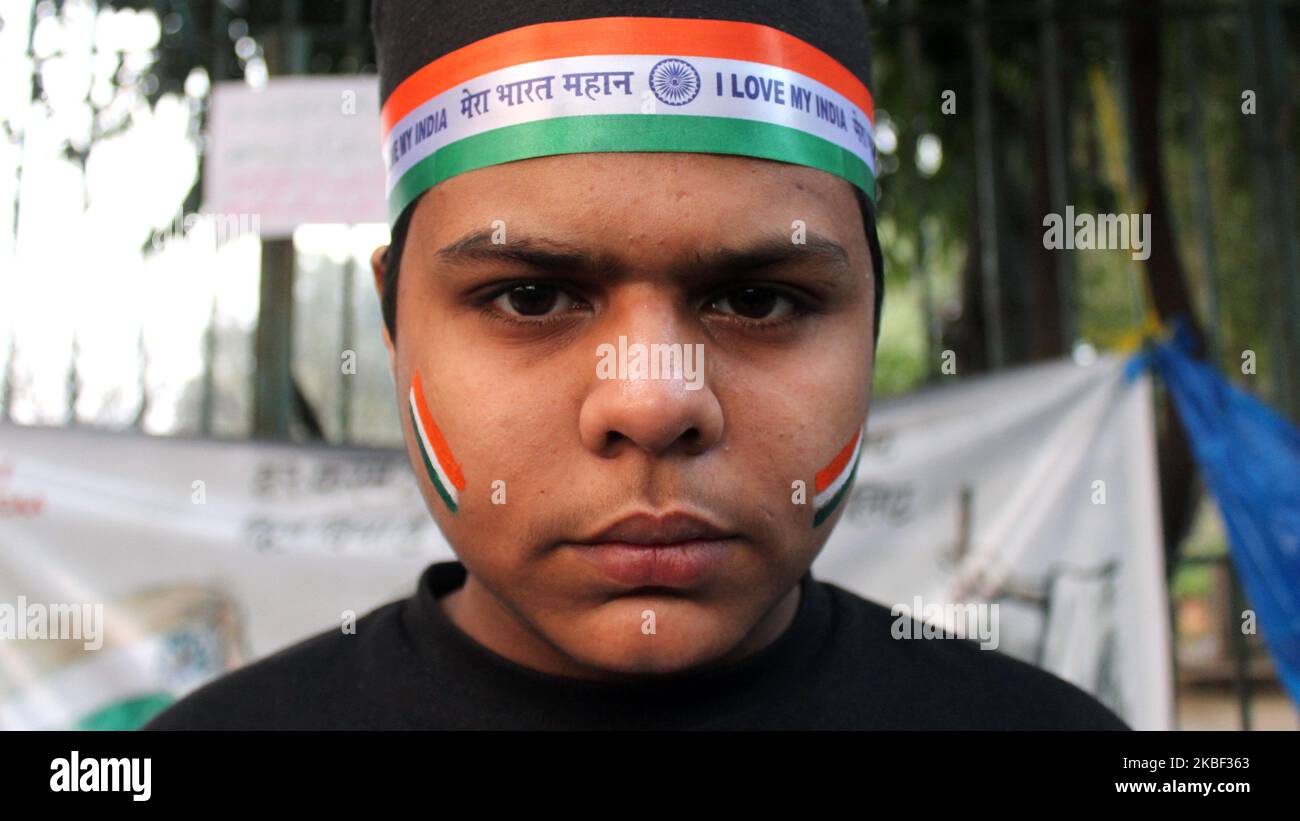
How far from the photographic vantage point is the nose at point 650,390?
93 cm

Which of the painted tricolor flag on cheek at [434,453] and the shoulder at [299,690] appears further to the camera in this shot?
the shoulder at [299,690]

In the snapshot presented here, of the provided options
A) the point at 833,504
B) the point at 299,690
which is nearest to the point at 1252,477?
the point at 833,504

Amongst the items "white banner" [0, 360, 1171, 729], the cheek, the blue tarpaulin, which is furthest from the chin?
the blue tarpaulin

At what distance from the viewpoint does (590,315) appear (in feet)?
3.36

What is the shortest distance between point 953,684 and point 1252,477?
5.88 ft

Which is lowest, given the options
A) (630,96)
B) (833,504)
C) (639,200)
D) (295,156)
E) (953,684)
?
(953,684)

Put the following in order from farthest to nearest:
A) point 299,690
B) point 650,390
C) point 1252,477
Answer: point 1252,477, point 299,690, point 650,390

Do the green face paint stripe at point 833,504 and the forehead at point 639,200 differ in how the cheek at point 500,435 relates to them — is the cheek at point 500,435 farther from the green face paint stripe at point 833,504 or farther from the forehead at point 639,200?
the green face paint stripe at point 833,504

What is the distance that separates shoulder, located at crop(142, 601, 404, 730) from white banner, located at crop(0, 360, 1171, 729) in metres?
1.26

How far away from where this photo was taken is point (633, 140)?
3.34ft

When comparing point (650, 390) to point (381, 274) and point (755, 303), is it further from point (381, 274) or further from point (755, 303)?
point (381, 274)

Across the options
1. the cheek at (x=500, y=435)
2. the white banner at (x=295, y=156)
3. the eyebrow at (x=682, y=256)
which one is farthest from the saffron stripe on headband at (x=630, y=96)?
the white banner at (x=295, y=156)

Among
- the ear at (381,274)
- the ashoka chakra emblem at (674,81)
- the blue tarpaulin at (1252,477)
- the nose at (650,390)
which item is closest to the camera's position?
the nose at (650,390)

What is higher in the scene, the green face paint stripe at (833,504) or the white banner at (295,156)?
the white banner at (295,156)
